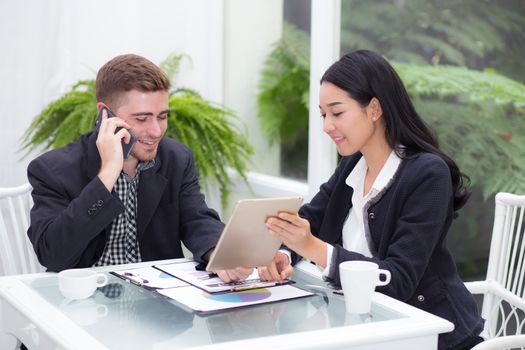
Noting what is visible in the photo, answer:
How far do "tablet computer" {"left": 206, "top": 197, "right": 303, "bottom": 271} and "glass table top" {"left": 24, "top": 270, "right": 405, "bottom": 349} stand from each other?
0.53 ft

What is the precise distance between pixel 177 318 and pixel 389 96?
85 cm

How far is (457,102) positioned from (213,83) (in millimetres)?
1519

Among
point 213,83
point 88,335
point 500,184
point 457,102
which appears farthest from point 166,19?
point 88,335

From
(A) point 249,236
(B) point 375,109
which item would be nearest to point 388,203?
(B) point 375,109

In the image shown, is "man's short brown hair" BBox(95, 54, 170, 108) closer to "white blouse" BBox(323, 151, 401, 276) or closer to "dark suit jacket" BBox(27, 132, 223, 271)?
"dark suit jacket" BBox(27, 132, 223, 271)

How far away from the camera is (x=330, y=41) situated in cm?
313

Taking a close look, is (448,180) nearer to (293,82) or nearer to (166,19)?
(293,82)

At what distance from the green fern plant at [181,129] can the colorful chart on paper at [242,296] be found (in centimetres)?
152

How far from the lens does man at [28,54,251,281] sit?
80.2 inches

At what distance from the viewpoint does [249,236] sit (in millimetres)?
1773

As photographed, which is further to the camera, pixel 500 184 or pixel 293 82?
pixel 293 82

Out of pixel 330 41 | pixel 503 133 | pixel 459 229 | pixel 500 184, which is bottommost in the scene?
pixel 459 229

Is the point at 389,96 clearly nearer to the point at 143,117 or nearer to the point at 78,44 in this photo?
the point at 143,117

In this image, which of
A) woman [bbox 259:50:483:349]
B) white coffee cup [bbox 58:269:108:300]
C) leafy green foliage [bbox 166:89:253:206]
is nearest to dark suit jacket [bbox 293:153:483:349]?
woman [bbox 259:50:483:349]
